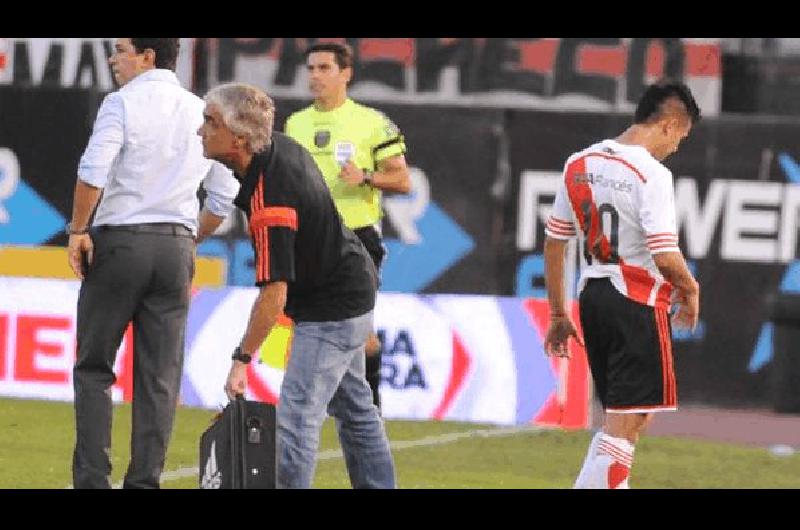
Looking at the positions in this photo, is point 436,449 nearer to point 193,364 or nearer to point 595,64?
point 193,364

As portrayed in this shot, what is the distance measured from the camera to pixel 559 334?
8750 mm

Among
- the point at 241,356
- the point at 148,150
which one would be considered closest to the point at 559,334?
the point at 241,356

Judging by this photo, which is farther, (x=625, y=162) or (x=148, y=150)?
(x=148, y=150)

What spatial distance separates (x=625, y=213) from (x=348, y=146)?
2299 millimetres

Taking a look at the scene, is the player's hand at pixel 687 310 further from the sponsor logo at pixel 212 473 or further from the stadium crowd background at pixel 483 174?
the stadium crowd background at pixel 483 174

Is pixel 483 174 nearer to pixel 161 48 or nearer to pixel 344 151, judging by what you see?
pixel 344 151

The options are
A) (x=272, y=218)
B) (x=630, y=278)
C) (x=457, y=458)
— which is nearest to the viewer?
(x=272, y=218)

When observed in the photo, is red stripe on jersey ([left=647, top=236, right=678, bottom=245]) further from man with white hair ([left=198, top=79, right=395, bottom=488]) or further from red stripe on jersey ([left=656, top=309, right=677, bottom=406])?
man with white hair ([left=198, top=79, right=395, bottom=488])

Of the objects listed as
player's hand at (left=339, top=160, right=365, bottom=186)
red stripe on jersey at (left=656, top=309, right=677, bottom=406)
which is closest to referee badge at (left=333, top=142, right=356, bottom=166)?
player's hand at (left=339, top=160, right=365, bottom=186)

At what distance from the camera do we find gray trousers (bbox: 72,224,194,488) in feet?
27.7

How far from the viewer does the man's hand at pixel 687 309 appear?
27.0 ft

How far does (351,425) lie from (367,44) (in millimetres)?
7920
